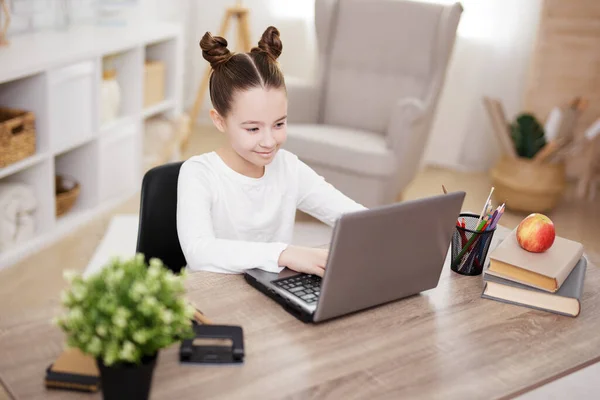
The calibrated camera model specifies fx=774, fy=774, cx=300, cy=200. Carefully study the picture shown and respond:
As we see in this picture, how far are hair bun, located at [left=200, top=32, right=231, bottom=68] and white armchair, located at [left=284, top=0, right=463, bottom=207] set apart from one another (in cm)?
177

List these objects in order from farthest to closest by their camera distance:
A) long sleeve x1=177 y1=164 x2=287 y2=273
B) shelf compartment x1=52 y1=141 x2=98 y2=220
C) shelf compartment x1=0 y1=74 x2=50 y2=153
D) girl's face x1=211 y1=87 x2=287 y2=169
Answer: shelf compartment x1=52 y1=141 x2=98 y2=220 < shelf compartment x1=0 y1=74 x2=50 y2=153 < girl's face x1=211 y1=87 x2=287 y2=169 < long sleeve x1=177 y1=164 x2=287 y2=273

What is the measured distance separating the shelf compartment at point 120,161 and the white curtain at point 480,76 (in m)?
1.75

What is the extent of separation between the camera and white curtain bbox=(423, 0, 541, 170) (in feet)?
13.9

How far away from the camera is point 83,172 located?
345 centimetres

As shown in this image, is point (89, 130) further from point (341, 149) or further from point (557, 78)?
point (557, 78)

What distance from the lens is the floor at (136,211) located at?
2578 millimetres

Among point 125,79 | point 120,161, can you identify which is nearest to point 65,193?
point 120,161

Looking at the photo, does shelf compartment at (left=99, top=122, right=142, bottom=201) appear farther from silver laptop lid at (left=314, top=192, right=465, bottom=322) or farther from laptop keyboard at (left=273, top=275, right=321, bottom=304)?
silver laptop lid at (left=314, top=192, right=465, bottom=322)

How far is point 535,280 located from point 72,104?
2.32 m

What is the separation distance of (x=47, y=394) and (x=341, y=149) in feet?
7.96

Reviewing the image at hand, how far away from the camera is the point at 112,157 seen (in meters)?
3.59

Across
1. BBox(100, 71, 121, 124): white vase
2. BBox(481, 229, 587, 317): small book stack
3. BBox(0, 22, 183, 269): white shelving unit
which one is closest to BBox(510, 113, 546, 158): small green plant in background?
BBox(0, 22, 183, 269): white shelving unit

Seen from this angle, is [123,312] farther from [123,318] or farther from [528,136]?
[528,136]

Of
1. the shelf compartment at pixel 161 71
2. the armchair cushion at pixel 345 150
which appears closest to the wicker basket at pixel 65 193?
the shelf compartment at pixel 161 71
